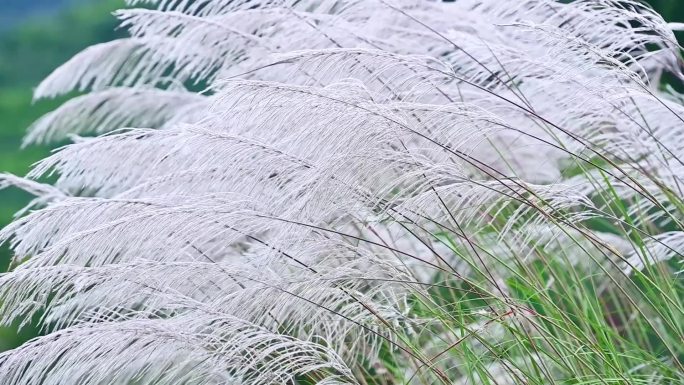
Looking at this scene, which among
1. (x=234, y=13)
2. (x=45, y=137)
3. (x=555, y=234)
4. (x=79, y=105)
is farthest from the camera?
(x=45, y=137)

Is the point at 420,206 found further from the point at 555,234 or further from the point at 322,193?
the point at 555,234

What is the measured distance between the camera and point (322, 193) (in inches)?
81.6

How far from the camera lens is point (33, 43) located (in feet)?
48.2

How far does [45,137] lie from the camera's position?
415 centimetres

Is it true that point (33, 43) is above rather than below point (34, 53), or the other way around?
above

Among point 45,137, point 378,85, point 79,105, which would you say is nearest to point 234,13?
point 378,85

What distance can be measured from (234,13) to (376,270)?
1.19m

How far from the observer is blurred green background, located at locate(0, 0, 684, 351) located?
13602mm

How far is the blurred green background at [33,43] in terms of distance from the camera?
13.6 meters

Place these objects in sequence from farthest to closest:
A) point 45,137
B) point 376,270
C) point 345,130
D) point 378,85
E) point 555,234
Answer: point 45,137, point 378,85, point 555,234, point 376,270, point 345,130

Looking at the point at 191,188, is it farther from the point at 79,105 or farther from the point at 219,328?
the point at 79,105

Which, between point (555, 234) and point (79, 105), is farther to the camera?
point (79, 105)

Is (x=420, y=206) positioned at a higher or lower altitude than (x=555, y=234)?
higher

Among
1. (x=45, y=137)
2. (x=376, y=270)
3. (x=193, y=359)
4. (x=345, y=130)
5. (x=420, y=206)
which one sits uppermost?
(x=345, y=130)
